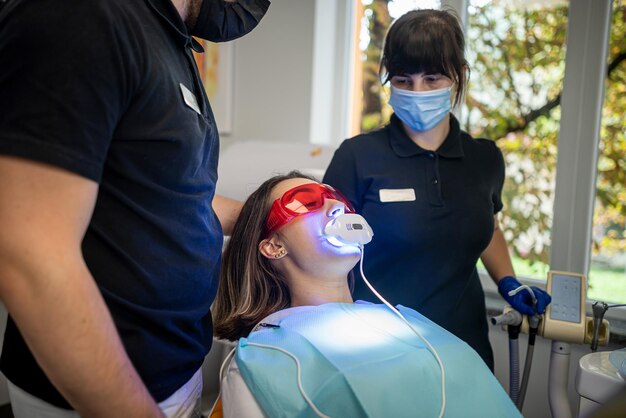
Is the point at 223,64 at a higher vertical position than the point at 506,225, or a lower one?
higher

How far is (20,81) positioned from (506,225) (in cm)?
238

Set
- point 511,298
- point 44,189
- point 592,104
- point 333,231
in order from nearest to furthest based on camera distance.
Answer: point 44,189
point 333,231
point 511,298
point 592,104

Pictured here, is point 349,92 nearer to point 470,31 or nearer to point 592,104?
point 470,31

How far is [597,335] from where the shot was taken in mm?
1536

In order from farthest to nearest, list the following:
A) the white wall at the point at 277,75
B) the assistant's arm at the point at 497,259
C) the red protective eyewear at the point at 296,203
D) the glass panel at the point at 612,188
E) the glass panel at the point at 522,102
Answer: the white wall at the point at 277,75 → the glass panel at the point at 522,102 → the glass panel at the point at 612,188 → the assistant's arm at the point at 497,259 → the red protective eyewear at the point at 296,203

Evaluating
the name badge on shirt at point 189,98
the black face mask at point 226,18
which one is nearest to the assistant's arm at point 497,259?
the black face mask at point 226,18

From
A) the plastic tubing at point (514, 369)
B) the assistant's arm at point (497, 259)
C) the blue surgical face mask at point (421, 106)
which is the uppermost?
the blue surgical face mask at point (421, 106)

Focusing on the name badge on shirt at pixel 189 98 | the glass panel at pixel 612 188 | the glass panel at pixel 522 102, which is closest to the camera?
the name badge on shirt at pixel 189 98

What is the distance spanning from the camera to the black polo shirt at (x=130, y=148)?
709mm

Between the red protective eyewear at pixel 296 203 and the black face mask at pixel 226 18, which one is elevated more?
the black face mask at pixel 226 18

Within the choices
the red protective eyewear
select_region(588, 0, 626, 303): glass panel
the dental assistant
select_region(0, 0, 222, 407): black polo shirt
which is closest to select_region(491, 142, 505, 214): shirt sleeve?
the dental assistant

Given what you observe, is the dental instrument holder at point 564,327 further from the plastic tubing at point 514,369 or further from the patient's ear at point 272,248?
the patient's ear at point 272,248

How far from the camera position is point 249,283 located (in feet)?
5.03

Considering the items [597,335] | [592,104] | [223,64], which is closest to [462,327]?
[597,335]
